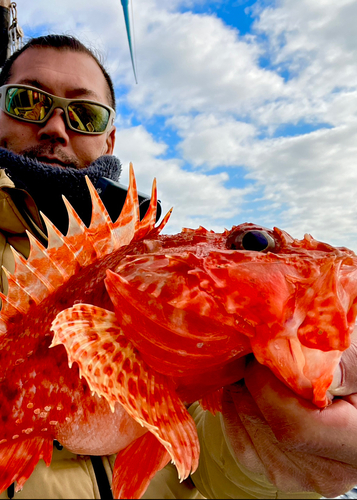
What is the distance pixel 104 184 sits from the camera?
2.27 meters

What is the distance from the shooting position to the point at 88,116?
8.02ft

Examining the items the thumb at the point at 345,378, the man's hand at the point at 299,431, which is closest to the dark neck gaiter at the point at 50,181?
the man's hand at the point at 299,431

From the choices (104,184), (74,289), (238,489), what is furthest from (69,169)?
(238,489)

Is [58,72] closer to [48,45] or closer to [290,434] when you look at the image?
[48,45]

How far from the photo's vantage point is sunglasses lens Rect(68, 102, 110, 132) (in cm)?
237

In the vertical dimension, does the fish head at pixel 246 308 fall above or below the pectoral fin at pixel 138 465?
above

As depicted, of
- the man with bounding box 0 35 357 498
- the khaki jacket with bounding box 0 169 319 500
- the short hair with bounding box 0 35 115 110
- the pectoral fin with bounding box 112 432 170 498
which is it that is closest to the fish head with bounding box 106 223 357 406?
the man with bounding box 0 35 357 498

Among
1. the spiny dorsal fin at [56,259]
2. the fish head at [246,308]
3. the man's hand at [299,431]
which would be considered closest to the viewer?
the fish head at [246,308]

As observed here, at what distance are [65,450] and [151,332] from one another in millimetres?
1114

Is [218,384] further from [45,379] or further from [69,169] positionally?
[69,169]

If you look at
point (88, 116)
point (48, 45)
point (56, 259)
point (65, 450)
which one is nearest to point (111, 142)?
point (88, 116)

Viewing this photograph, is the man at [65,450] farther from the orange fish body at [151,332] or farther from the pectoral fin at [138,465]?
the pectoral fin at [138,465]

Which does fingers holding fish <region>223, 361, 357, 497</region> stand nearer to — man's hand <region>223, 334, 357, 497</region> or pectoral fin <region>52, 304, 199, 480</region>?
man's hand <region>223, 334, 357, 497</region>

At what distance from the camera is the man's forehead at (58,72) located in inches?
93.7
